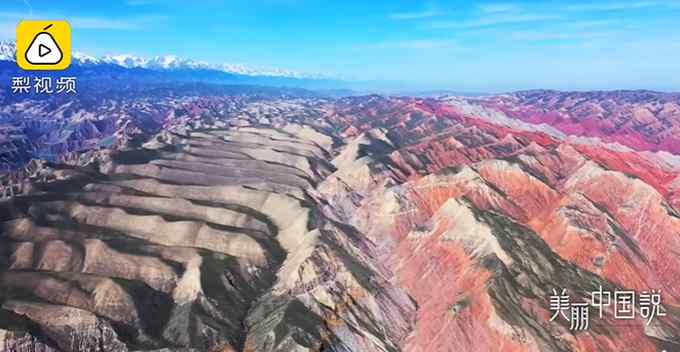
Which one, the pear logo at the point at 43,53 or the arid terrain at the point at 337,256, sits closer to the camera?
the pear logo at the point at 43,53

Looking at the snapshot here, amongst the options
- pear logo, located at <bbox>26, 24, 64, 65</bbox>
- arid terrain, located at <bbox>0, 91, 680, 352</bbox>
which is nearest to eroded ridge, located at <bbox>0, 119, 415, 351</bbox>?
arid terrain, located at <bbox>0, 91, 680, 352</bbox>

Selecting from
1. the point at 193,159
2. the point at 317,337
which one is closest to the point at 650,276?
the point at 317,337

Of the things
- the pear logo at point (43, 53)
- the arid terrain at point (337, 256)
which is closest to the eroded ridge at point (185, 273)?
the arid terrain at point (337, 256)

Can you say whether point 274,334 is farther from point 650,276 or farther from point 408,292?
point 650,276

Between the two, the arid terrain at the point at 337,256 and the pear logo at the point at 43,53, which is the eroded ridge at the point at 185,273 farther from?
the pear logo at the point at 43,53

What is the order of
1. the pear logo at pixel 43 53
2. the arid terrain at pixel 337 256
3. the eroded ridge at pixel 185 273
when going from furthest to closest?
the eroded ridge at pixel 185 273 < the arid terrain at pixel 337 256 < the pear logo at pixel 43 53

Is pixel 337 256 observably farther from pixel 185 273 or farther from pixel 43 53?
pixel 43 53
